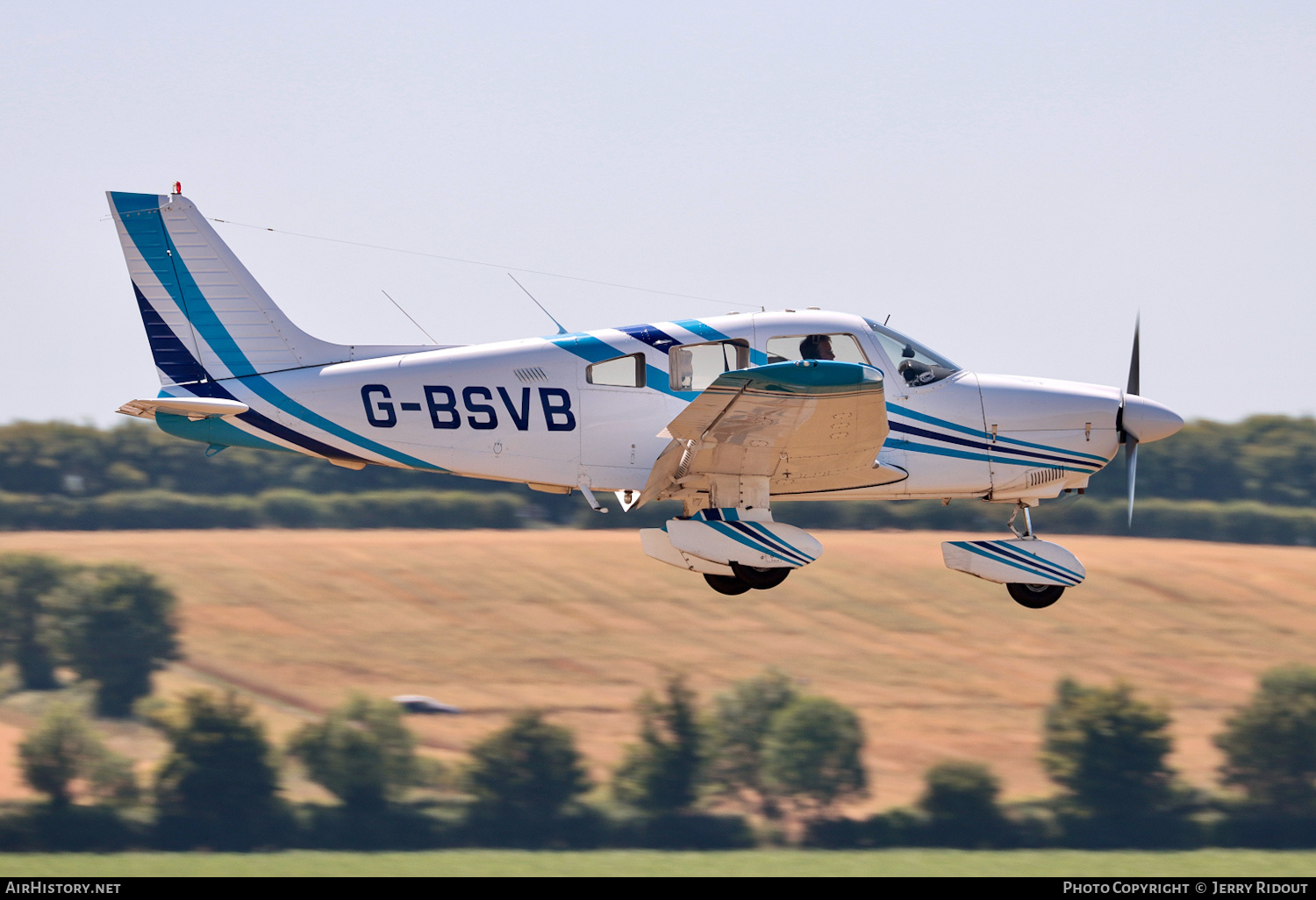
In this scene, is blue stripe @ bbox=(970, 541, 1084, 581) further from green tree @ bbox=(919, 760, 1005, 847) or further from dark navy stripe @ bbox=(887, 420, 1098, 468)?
green tree @ bbox=(919, 760, 1005, 847)

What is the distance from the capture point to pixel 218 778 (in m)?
45.9

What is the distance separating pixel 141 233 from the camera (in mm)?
13070

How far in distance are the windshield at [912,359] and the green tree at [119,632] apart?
4774cm

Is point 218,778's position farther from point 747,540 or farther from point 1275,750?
point 747,540

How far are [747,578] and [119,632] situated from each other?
48885 millimetres

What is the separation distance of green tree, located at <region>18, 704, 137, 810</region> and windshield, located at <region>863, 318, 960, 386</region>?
40.5 meters

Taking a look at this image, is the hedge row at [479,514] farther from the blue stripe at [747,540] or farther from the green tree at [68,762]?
the blue stripe at [747,540]

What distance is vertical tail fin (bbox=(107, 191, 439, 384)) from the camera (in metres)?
13.0

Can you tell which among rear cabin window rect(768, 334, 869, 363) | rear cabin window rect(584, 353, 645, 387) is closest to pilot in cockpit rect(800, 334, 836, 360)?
rear cabin window rect(768, 334, 869, 363)

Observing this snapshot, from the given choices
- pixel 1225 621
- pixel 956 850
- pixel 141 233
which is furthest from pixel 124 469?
pixel 141 233

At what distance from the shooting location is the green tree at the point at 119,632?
53.4 meters

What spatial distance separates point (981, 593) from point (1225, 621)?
1051 cm

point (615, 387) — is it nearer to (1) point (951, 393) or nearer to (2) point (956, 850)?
(1) point (951, 393)

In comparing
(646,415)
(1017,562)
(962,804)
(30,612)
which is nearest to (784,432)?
(646,415)
